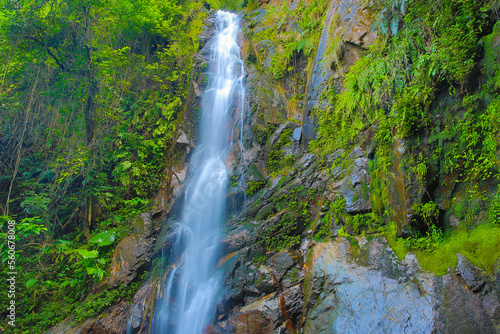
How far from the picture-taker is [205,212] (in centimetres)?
805

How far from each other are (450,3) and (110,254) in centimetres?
960

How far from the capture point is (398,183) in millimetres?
4387

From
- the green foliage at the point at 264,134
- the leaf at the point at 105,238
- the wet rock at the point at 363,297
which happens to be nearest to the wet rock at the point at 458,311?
the wet rock at the point at 363,297

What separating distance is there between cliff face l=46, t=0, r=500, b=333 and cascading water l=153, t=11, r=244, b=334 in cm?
45

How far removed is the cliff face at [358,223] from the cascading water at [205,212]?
17.7 inches

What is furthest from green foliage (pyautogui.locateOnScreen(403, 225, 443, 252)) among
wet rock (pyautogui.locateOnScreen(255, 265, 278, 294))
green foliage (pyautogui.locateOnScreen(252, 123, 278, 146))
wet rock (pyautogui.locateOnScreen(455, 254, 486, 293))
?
green foliage (pyautogui.locateOnScreen(252, 123, 278, 146))

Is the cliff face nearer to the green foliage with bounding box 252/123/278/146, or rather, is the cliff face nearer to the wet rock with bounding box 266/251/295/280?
the wet rock with bounding box 266/251/295/280

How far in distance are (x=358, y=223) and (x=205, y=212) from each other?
189 inches

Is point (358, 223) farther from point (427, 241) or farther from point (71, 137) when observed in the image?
point (71, 137)

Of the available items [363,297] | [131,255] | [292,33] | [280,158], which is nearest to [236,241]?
[280,158]

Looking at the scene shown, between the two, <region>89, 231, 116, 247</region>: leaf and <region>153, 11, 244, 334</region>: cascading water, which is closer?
<region>153, 11, 244, 334</region>: cascading water

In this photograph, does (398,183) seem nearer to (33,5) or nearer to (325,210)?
(325,210)

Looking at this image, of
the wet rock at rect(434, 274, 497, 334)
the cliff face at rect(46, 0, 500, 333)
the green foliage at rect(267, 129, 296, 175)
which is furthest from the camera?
the green foliage at rect(267, 129, 296, 175)

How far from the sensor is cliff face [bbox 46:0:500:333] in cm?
346
